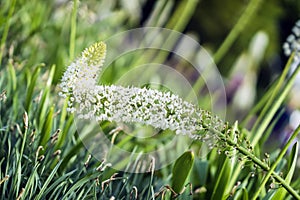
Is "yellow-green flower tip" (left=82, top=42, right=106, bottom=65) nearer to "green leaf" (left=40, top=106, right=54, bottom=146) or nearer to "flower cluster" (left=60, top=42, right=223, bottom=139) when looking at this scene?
"flower cluster" (left=60, top=42, right=223, bottom=139)

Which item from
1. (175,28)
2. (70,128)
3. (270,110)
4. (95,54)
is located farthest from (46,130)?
(175,28)

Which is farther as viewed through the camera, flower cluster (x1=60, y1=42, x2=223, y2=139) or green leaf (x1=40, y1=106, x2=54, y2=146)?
green leaf (x1=40, y1=106, x2=54, y2=146)

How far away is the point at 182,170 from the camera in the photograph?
995 mm

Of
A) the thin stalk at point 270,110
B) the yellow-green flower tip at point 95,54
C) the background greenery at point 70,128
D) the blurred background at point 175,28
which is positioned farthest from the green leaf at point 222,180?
the blurred background at point 175,28

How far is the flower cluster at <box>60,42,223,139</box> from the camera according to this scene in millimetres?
872

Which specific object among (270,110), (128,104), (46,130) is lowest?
(46,130)

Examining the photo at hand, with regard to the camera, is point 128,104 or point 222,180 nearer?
point 128,104

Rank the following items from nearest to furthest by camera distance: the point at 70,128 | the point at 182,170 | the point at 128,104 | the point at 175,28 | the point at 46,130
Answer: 1. the point at 128,104
2. the point at 182,170
3. the point at 46,130
4. the point at 70,128
5. the point at 175,28

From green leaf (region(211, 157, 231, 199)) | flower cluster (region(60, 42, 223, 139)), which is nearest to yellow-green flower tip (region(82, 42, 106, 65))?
flower cluster (region(60, 42, 223, 139))

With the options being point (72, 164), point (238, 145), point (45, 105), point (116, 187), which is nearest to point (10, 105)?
point (45, 105)

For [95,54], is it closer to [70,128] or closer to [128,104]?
[128,104]

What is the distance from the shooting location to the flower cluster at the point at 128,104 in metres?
0.87

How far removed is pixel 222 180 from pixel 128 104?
29 cm

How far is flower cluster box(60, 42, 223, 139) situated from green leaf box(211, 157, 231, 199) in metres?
0.19
